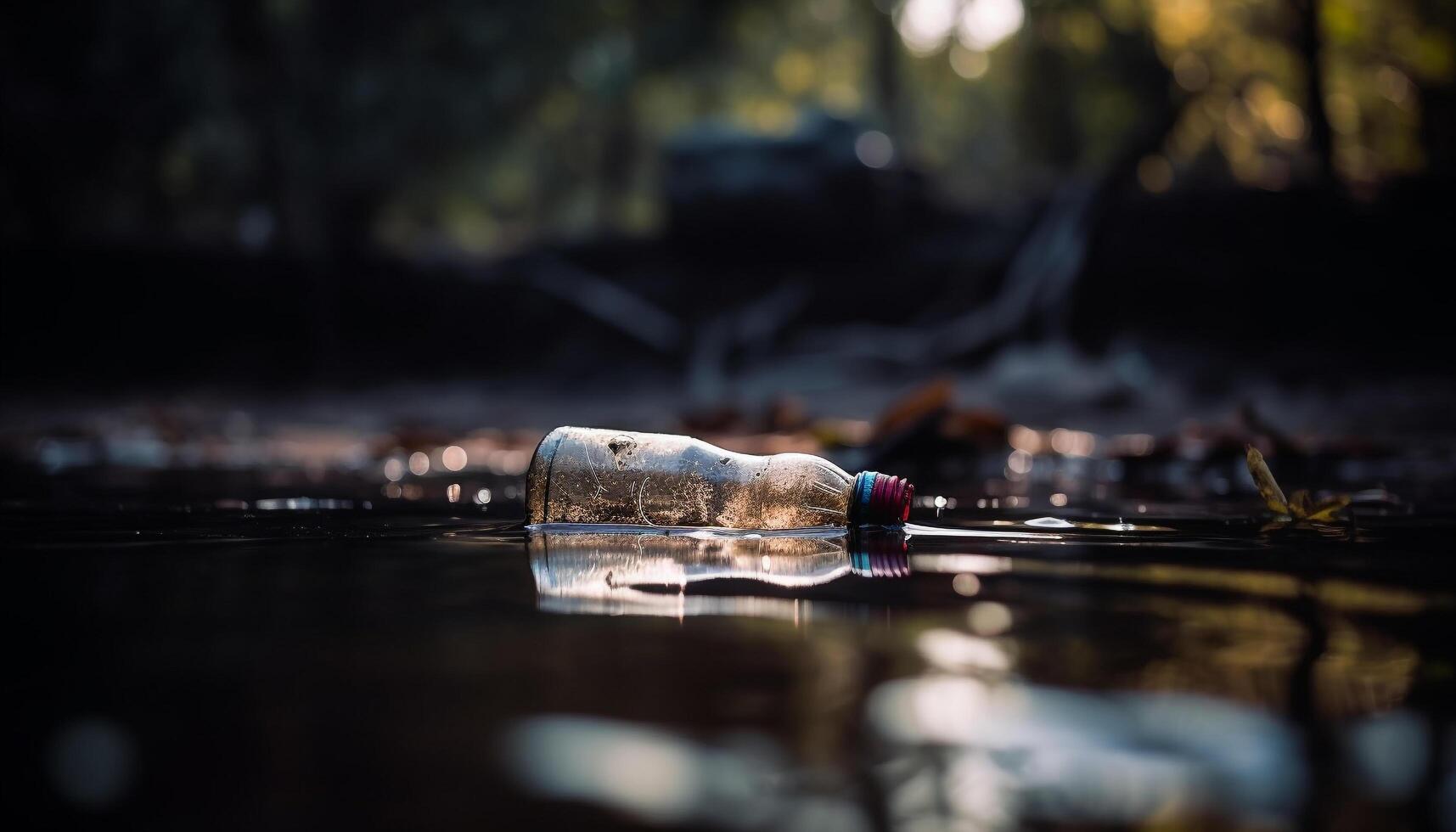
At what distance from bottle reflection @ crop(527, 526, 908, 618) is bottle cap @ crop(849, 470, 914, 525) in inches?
2.2

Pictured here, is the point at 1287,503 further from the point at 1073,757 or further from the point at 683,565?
the point at 1073,757

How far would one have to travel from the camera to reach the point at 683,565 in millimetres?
2266

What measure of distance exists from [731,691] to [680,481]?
1.48m

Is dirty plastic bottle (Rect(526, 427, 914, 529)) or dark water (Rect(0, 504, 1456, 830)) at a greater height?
dirty plastic bottle (Rect(526, 427, 914, 529))

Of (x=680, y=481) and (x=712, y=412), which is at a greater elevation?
(x=712, y=412)

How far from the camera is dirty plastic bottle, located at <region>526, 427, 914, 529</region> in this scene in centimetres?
277

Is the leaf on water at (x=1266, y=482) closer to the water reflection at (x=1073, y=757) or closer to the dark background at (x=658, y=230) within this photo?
the water reflection at (x=1073, y=757)

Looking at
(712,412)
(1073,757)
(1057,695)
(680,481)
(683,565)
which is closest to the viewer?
(1073,757)

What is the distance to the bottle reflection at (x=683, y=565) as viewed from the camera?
1845 mm

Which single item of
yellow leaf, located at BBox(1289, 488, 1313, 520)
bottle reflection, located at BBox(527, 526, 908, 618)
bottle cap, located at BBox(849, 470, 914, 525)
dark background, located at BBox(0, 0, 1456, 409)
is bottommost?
bottle reflection, located at BBox(527, 526, 908, 618)

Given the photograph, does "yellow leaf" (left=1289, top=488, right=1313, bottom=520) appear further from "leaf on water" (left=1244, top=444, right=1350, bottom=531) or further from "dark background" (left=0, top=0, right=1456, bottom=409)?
"dark background" (left=0, top=0, right=1456, bottom=409)

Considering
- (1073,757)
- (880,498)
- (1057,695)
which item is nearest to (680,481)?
(880,498)

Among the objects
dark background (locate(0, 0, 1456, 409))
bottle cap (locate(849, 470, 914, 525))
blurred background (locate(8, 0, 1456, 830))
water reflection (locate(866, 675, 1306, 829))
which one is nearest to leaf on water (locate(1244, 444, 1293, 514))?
blurred background (locate(8, 0, 1456, 830))

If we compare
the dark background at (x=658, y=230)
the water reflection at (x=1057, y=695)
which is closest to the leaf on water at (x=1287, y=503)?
the water reflection at (x=1057, y=695)
